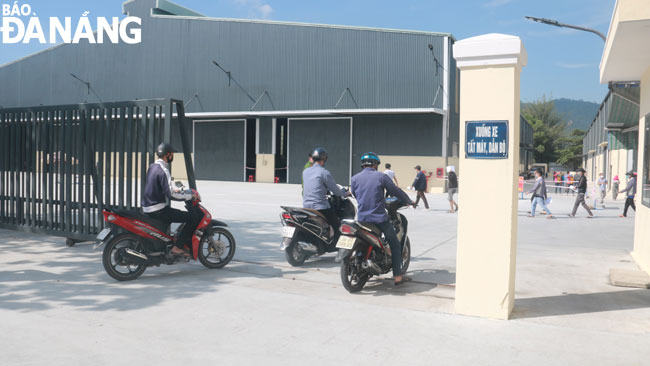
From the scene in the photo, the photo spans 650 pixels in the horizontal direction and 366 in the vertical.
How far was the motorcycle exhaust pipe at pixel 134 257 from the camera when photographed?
699 centimetres

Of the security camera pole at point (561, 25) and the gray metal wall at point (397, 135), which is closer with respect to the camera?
the security camera pole at point (561, 25)

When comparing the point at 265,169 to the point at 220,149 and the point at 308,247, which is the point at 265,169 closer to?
the point at 220,149

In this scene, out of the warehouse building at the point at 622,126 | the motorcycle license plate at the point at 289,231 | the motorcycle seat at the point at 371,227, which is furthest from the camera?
the warehouse building at the point at 622,126

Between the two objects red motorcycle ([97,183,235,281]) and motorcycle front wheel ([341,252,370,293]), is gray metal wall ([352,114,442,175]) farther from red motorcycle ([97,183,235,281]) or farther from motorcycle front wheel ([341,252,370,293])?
motorcycle front wheel ([341,252,370,293])

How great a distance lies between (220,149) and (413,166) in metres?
13.5

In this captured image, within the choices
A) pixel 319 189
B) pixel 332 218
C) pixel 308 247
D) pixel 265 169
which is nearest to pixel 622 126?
pixel 332 218

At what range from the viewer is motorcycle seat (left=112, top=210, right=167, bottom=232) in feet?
23.5

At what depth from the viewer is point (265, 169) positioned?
3538 cm

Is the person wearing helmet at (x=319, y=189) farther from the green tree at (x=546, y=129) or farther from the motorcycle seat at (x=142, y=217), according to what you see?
the green tree at (x=546, y=129)

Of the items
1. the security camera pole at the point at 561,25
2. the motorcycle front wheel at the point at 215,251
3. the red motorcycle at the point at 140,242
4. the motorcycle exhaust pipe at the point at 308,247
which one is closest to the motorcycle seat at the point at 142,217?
the red motorcycle at the point at 140,242

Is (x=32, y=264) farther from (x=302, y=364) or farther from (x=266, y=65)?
(x=266, y=65)

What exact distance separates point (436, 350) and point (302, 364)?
1.17 metres

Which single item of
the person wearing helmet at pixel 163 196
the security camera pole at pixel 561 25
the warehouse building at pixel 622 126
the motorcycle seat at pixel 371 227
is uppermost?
the security camera pole at pixel 561 25

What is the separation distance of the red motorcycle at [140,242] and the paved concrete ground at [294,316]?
0.75 feet
